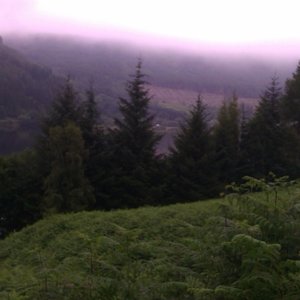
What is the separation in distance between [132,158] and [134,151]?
87 centimetres

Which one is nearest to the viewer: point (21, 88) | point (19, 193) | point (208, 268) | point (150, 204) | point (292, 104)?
point (208, 268)

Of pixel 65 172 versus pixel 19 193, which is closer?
pixel 65 172

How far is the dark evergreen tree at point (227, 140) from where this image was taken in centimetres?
2932

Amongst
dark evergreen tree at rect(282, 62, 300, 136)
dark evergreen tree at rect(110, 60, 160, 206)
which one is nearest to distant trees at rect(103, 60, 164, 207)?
dark evergreen tree at rect(110, 60, 160, 206)

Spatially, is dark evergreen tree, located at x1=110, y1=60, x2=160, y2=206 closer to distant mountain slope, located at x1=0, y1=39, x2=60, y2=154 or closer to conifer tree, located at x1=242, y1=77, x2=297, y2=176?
conifer tree, located at x1=242, y1=77, x2=297, y2=176

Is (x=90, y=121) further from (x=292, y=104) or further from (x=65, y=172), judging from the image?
(x=292, y=104)

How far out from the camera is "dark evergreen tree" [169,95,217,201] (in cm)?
2689

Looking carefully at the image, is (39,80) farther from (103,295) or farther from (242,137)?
(103,295)

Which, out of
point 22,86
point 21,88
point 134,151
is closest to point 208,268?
point 134,151

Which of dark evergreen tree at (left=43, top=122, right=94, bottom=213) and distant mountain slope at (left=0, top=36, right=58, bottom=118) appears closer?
dark evergreen tree at (left=43, top=122, right=94, bottom=213)

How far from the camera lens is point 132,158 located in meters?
27.2

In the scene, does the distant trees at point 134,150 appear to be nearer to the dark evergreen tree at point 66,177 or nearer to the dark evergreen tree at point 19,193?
the dark evergreen tree at point 66,177

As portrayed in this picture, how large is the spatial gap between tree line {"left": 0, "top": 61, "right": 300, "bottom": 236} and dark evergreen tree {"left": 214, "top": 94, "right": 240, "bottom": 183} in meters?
0.06

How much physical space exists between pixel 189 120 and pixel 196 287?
24527 mm
